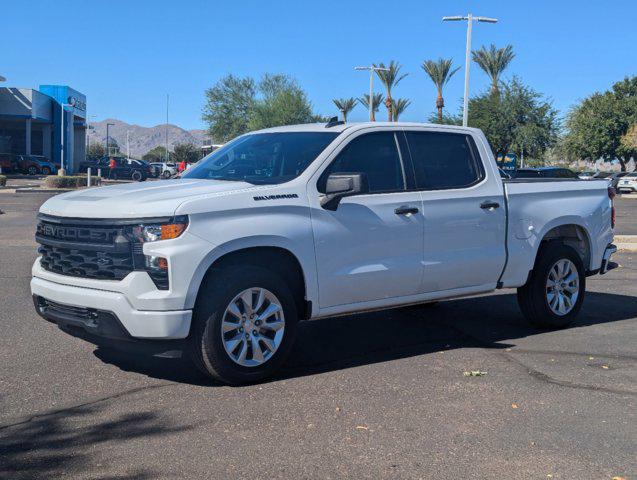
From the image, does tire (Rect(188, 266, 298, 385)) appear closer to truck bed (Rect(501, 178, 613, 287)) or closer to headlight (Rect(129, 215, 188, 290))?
headlight (Rect(129, 215, 188, 290))

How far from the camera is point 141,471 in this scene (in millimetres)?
4047

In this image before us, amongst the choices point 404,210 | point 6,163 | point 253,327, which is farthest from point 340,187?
point 6,163

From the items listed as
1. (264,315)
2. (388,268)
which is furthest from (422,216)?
(264,315)

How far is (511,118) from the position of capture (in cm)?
4838

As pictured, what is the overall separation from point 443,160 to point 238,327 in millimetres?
2724

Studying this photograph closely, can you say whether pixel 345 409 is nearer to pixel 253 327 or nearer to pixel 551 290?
pixel 253 327

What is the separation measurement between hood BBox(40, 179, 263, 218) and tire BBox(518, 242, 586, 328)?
337 centimetres

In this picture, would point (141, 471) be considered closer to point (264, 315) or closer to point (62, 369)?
point (264, 315)

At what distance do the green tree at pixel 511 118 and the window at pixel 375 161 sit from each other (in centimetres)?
4272

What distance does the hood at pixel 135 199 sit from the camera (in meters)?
5.32

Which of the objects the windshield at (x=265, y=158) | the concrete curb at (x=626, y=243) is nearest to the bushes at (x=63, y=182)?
the concrete curb at (x=626, y=243)

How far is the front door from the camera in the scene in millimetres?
6035

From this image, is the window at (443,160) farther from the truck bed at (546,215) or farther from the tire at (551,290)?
the tire at (551,290)

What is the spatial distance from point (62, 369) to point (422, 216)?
3.27 meters
